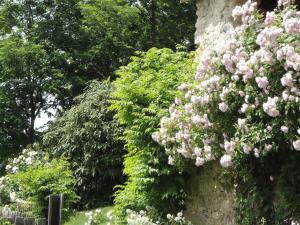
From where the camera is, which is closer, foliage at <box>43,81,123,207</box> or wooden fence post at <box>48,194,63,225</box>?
wooden fence post at <box>48,194,63,225</box>

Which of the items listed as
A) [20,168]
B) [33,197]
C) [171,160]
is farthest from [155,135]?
[20,168]

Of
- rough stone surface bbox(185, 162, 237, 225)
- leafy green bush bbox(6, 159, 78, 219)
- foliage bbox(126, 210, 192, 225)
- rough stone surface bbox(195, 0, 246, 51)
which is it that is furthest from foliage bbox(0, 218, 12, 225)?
rough stone surface bbox(195, 0, 246, 51)

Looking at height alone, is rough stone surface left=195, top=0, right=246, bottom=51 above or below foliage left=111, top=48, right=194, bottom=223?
above

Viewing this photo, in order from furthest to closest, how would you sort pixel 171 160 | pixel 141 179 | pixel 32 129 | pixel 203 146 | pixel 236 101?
pixel 32 129
pixel 141 179
pixel 171 160
pixel 203 146
pixel 236 101

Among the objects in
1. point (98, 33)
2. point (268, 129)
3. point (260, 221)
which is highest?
point (98, 33)

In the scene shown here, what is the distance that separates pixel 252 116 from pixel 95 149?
854 centimetres

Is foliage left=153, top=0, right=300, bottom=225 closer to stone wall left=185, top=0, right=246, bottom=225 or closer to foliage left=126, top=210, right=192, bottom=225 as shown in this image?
stone wall left=185, top=0, right=246, bottom=225

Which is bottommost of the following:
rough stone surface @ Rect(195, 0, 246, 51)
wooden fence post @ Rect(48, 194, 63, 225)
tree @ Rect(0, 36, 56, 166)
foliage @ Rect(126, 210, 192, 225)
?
foliage @ Rect(126, 210, 192, 225)

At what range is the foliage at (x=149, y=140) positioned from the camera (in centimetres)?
702

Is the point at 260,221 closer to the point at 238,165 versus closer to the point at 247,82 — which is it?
the point at 238,165

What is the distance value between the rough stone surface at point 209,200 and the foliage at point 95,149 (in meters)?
6.18

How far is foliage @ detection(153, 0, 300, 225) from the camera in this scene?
5.04m

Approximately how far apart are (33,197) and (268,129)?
18.7 ft

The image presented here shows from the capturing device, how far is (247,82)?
17.6ft
